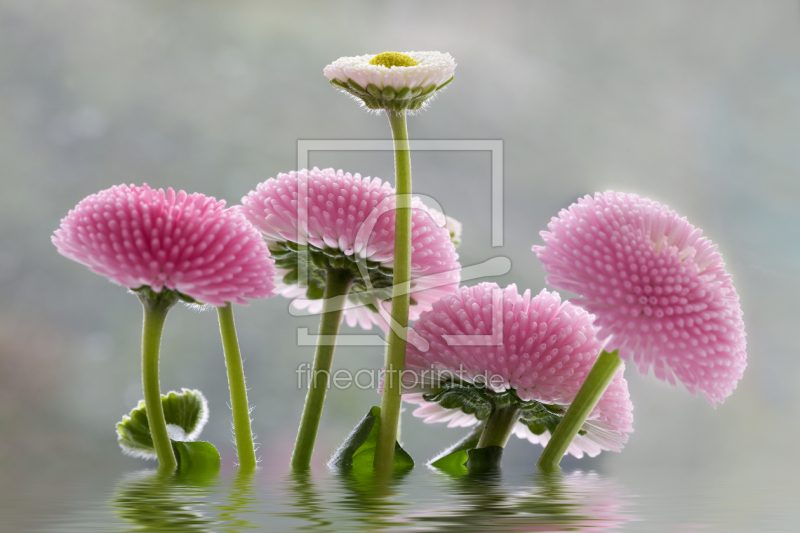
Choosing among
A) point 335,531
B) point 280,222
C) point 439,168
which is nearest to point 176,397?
point 280,222

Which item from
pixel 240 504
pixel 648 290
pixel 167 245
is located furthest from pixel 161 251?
pixel 648 290

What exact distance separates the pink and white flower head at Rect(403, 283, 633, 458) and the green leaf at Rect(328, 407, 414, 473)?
0.08 ft

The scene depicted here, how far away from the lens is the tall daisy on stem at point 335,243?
38cm

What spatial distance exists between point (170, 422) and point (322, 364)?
11 cm

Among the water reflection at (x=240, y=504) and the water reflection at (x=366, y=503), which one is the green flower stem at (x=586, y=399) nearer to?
the water reflection at (x=366, y=503)

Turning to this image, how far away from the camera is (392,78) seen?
0.34 metres

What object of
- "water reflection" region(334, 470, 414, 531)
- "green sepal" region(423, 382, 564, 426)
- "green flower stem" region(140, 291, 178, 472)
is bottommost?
"water reflection" region(334, 470, 414, 531)

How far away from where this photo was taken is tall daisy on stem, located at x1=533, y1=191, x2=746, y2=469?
318 millimetres

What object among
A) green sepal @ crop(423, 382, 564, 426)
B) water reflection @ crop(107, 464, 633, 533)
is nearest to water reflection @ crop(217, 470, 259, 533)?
water reflection @ crop(107, 464, 633, 533)

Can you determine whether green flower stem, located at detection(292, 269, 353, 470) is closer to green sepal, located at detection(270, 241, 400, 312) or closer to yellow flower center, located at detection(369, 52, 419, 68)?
green sepal, located at detection(270, 241, 400, 312)

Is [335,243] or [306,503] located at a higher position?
[335,243]

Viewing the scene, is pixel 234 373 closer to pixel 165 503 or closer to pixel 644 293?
pixel 165 503

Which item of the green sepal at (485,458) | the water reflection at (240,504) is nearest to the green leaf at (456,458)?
the green sepal at (485,458)

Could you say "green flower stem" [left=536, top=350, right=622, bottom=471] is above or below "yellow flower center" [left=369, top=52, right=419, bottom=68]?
below
